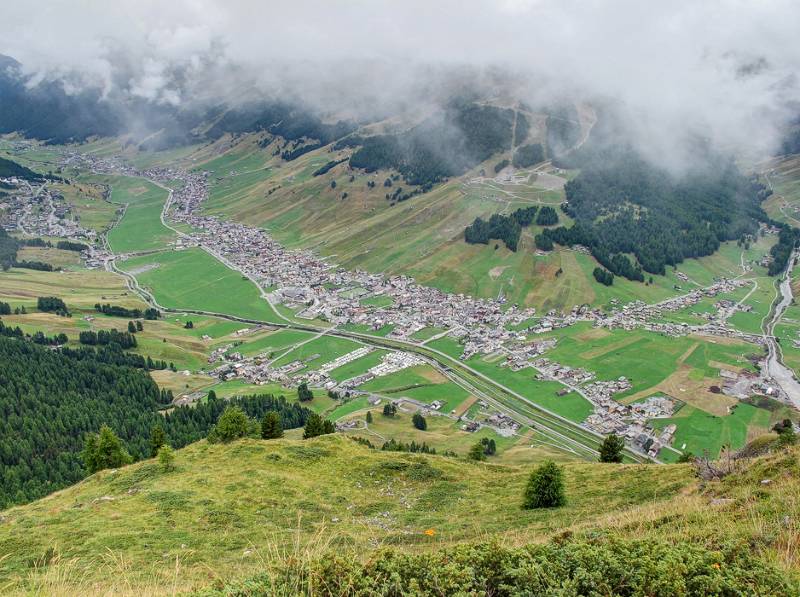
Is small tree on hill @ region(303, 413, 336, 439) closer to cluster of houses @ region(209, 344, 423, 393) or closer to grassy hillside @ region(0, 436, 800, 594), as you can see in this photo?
grassy hillside @ region(0, 436, 800, 594)

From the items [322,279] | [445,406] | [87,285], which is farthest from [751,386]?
[87,285]

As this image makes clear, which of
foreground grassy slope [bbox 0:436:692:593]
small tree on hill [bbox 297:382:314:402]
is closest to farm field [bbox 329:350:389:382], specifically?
small tree on hill [bbox 297:382:314:402]

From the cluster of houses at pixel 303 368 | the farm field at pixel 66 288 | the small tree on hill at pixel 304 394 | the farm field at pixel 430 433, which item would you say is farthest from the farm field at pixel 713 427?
the farm field at pixel 66 288

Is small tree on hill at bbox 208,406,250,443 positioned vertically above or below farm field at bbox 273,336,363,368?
above

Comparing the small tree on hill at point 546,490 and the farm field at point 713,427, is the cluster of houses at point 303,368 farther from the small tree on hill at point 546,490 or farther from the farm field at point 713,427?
the small tree on hill at point 546,490

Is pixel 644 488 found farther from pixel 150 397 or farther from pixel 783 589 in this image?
pixel 150 397
